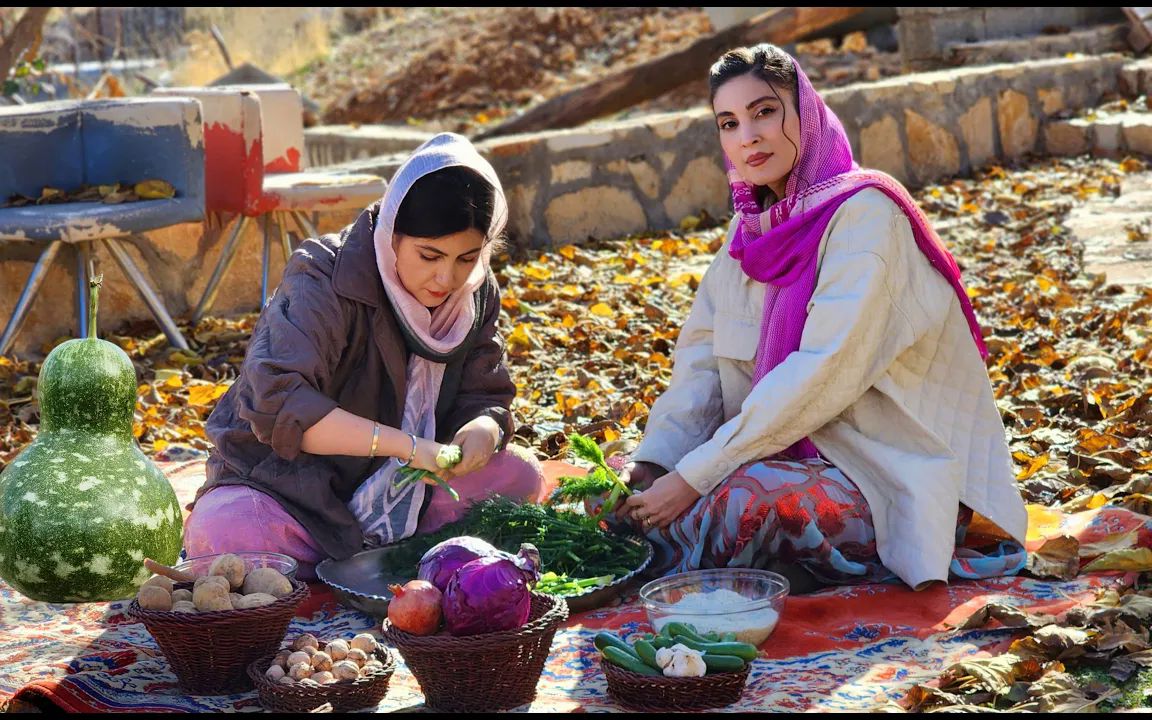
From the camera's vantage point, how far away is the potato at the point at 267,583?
303cm

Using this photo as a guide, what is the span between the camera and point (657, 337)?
5.94 metres

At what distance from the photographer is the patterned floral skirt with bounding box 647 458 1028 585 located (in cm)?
349

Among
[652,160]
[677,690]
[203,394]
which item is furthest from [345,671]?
[652,160]

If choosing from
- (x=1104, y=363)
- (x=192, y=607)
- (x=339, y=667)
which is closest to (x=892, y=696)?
(x=339, y=667)

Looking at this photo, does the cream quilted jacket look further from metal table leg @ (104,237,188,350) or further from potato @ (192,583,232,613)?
metal table leg @ (104,237,188,350)

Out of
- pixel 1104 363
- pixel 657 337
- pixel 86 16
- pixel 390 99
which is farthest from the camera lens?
pixel 86 16

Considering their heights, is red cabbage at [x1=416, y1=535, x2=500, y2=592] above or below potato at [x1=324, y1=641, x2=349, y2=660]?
above

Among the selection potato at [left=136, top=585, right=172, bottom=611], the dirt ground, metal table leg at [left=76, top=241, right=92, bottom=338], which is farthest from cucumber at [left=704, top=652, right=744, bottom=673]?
the dirt ground

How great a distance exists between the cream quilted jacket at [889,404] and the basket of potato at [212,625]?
1.15 m

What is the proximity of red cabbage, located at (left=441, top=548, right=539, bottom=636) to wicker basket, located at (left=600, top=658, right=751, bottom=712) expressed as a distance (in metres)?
0.23

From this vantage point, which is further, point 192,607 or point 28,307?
point 28,307

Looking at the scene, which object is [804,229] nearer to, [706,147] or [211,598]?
[211,598]

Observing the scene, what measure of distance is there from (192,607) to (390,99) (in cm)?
1234

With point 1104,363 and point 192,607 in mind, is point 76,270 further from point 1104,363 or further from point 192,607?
point 1104,363
